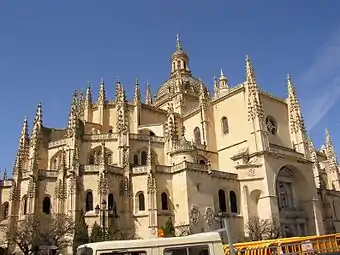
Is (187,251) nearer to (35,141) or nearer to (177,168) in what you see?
(177,168)

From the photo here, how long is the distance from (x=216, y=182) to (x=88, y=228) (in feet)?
41.9

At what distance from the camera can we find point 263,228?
3644 cm

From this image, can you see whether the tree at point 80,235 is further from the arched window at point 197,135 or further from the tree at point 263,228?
the arched window at point 197,135

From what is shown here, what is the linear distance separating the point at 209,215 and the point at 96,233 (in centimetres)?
1039

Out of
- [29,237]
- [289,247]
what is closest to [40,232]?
[29,237]

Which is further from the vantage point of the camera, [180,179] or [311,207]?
[311,207]

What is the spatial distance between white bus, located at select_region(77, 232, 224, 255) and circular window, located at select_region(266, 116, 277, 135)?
3375cm

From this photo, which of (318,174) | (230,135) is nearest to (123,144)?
(230,135)

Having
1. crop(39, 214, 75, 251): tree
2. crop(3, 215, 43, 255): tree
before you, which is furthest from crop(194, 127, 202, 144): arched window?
crop(3, 215, 43, 255): tree

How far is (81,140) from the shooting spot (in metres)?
38.7

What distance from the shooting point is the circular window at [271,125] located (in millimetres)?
44062

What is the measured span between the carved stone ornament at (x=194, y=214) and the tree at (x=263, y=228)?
17.1ft

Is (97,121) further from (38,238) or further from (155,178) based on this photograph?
(38,238)

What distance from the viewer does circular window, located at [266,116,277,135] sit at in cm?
4406
